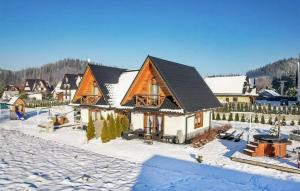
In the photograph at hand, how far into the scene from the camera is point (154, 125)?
71.7 ft

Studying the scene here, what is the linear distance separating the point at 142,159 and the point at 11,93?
83.4 meters

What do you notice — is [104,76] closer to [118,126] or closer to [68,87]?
[118,126]

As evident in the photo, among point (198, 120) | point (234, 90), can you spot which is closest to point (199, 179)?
point (198, 120)

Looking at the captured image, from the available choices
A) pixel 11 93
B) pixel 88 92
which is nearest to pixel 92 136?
pixel 88 92

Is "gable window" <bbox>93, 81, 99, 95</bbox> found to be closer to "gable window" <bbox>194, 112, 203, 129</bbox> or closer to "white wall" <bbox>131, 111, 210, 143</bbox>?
"white wall" <bbox>131, 111, 210, 143</bbox>

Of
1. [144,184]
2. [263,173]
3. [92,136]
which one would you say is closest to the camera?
[144,184]

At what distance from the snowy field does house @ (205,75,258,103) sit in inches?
1009

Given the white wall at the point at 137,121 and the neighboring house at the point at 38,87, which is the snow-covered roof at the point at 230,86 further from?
the neighboring house at the point at 38,87

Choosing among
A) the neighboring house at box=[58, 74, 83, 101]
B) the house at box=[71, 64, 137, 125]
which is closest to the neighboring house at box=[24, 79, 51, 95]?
the neighboring house at box=[58, 74, 83, 101]

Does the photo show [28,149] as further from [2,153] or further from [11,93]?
[11,93]

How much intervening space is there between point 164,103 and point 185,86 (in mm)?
2728

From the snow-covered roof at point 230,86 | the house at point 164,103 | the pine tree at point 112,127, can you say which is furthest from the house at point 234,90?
the pine tree at point 112,127

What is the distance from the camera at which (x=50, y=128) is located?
80.9ft

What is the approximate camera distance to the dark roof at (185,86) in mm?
20266
